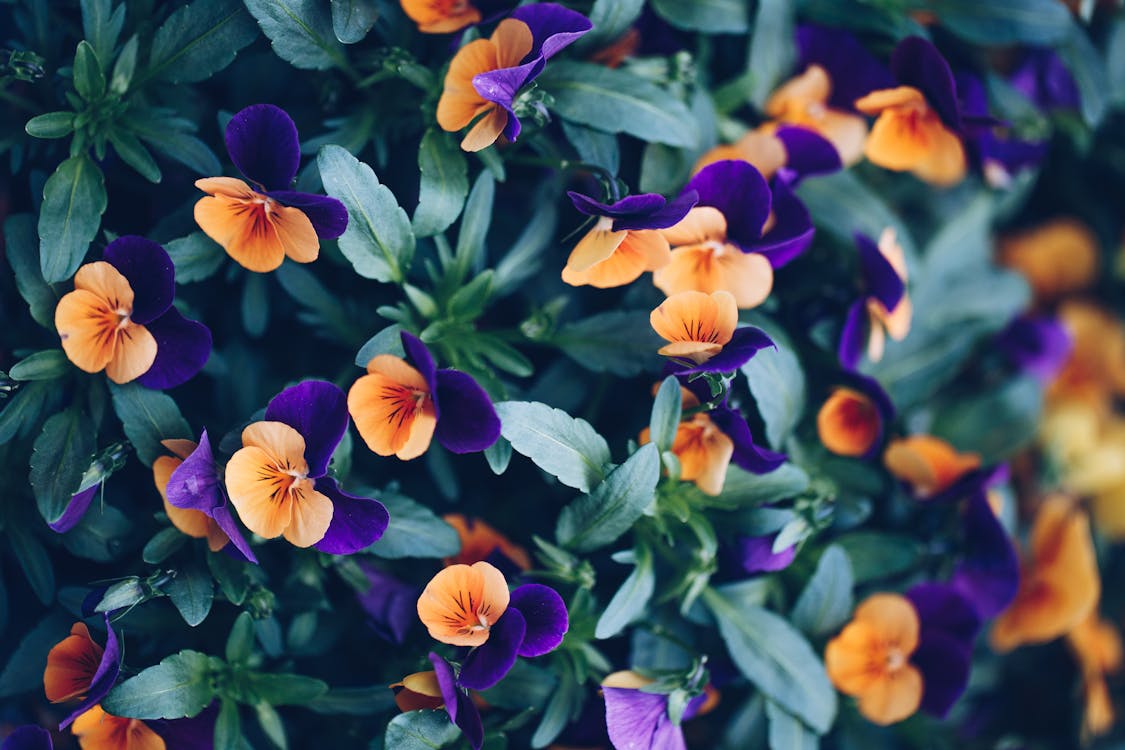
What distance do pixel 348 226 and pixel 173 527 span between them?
0.35 metres

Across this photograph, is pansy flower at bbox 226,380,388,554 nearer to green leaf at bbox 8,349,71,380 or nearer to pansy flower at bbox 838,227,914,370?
green leaf at bbox 8,349,71,380

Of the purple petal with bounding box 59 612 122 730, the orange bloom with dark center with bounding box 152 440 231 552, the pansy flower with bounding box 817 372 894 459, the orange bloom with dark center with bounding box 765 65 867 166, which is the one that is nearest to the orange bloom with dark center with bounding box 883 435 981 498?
the pansy flower with bounding box 817 372 894 459

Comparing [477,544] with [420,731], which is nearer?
[420,731]

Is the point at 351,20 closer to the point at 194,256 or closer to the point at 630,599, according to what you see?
the point at 194,256

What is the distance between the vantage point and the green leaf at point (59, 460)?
917mm

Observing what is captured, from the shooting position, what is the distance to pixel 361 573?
3.28 feet

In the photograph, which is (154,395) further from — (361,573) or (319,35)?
(319,35)

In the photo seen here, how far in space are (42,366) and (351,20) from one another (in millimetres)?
460

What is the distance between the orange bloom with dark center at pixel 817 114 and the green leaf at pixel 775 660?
1.83 feet

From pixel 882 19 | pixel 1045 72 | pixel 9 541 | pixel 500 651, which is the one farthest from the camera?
pixel 1045 72

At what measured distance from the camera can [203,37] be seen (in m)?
0.97

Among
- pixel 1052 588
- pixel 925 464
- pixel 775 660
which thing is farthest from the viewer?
pixel 1052 588

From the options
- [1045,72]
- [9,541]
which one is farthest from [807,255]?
[9,541]

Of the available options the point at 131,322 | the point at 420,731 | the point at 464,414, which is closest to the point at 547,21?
the point at 464,414
